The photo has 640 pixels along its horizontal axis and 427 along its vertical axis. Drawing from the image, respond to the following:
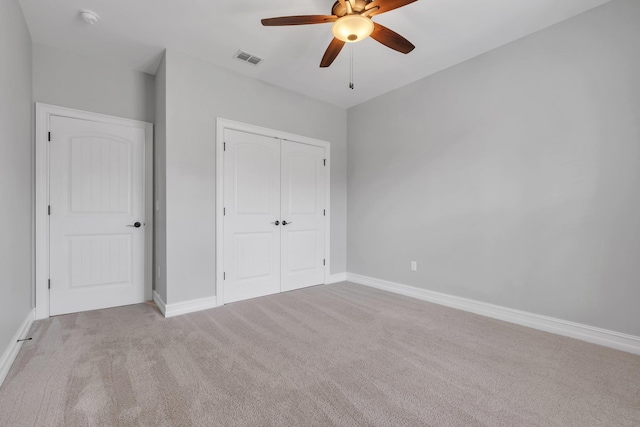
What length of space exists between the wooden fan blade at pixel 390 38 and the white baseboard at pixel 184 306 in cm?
301

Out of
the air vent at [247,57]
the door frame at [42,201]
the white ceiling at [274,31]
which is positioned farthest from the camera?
the air vent at [247,57]

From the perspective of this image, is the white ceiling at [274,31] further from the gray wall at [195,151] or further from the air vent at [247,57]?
the gray wall at [195,151]

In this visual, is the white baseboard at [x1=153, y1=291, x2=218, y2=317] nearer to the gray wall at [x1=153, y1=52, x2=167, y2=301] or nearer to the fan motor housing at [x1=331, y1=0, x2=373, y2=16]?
the gray wall at [x1=153, y1=52, x2=167, y2=301]

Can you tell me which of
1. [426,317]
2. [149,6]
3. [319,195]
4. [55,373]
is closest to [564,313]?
[426,317]

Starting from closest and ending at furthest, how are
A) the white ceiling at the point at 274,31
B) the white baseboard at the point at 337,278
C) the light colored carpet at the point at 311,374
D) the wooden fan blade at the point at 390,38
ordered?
the light colored carpet at the point at 311,374 < the wooden fan blade at the point at 390,38 < the white ceiling at the point at 274,31 < the white baseboard at the point at 337,278

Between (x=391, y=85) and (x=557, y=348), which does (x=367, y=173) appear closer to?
(x=391, y=85)

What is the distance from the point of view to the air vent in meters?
3.09

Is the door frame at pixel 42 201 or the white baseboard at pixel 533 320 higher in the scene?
the door frame at pixel 42 201

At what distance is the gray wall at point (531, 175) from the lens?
2297 millimetres

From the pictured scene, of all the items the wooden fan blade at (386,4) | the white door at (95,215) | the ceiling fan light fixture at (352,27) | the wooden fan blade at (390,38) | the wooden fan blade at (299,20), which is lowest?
the white door at (95,215)

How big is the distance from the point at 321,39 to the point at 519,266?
2917mm

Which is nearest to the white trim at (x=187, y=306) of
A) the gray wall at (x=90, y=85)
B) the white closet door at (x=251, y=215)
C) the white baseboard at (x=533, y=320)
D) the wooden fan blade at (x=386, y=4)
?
the white closet door at (x=251, y=215)

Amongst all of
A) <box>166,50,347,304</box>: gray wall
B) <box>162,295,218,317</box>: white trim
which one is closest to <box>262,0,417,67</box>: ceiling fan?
<box>166,50,347,304</box>: gray wall

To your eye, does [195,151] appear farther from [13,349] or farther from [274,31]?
[13,349]
